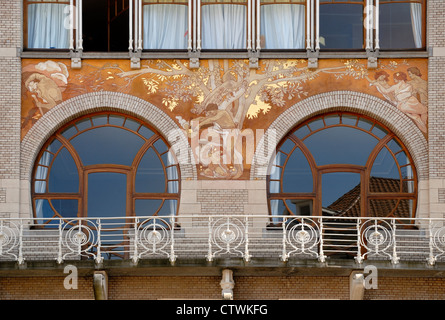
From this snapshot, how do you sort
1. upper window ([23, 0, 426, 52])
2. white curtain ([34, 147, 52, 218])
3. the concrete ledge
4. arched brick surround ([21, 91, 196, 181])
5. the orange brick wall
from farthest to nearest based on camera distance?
upper window ([23, 0, 426, 52]) < white curtain ([34, 147, 52, 218]) < arched brick surround ([21, 91, 196, 181]) < the orange brick wall < the concrete ledge

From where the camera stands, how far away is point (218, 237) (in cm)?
2394

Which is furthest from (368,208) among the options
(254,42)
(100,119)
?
(100,119)

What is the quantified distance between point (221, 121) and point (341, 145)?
285 centimetres

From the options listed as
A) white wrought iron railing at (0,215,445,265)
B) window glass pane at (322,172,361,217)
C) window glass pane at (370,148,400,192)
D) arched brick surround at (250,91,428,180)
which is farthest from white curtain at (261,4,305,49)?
white wrought iron railing at (0,215,445,265)

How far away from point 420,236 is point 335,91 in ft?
13.1

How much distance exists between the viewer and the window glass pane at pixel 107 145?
25.5m

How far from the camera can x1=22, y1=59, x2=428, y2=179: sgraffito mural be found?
997 inches

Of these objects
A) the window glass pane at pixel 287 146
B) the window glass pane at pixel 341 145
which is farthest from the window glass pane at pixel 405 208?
the window glass pane at pixel 287 146

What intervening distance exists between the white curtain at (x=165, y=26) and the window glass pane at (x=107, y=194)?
3.22 m

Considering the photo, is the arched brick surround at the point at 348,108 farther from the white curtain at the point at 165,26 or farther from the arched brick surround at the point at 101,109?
the white curtain at the point at 165,26

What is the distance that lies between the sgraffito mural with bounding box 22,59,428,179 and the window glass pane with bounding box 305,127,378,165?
0.97m

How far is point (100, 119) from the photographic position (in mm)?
25734

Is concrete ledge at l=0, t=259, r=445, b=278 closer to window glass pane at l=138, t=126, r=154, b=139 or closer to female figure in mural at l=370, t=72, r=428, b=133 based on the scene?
window glass pane at l=138, t=126, r=154, b=139

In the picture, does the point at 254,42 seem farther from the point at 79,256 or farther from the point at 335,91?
the point at 79,256
